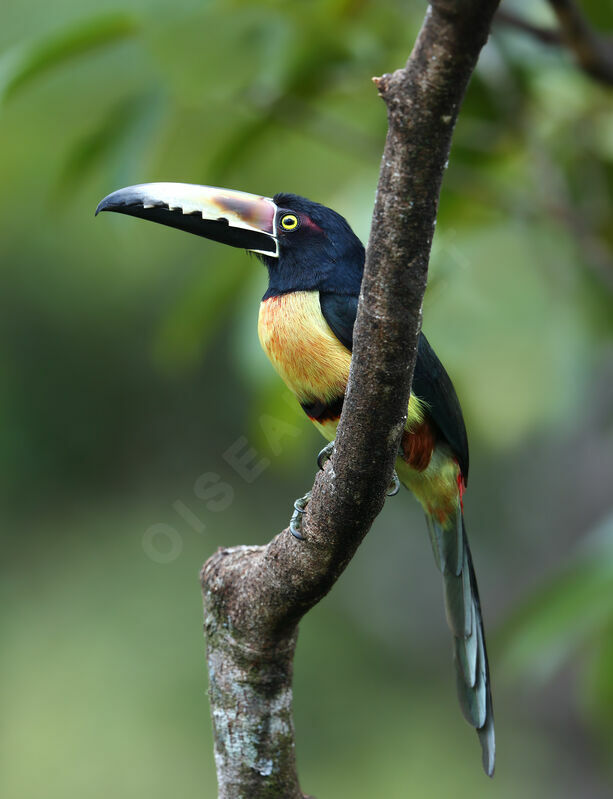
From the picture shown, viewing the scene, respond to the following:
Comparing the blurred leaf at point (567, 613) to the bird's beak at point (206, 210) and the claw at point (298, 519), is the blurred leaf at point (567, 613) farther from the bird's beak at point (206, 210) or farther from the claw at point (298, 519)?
the bird's beak at point (206, 210)

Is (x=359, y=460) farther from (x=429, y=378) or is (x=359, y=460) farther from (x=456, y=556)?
(x=456, y=556)

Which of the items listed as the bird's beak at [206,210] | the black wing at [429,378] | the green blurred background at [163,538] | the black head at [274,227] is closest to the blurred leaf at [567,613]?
the black wing at [429,378]

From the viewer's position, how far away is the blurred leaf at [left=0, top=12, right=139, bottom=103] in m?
2.92

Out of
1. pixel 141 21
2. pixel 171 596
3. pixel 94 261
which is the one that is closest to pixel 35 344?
pixel 94 261

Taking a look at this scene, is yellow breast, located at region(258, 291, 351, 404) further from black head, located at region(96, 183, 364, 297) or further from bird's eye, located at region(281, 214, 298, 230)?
bird's eye, located at region(281, 214, 298, 230)

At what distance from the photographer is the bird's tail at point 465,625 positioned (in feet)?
8.88

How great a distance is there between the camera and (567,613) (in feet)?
9.91

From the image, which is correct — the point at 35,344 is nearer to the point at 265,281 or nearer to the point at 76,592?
the point at 76,592

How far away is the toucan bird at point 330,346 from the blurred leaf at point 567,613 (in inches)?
11.5

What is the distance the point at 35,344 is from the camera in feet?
30.3

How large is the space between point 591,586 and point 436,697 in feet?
24.8

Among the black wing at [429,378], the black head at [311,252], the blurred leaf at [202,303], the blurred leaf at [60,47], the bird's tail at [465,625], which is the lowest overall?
the bird's tail at [465,625]

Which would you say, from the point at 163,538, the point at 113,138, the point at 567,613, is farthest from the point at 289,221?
the point at 163,538

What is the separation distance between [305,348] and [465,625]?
0.90 meters
